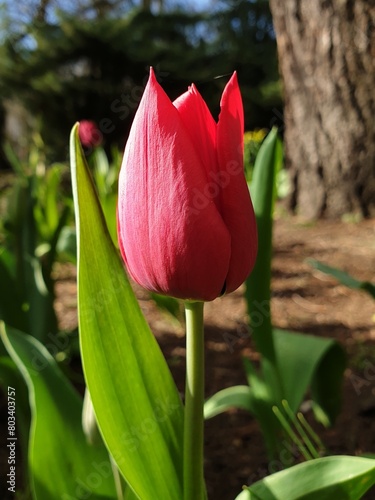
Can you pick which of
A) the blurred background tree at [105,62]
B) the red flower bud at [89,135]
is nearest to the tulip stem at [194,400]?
the red flower bud at [89,135]

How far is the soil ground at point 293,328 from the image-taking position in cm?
109

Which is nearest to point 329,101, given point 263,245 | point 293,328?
point 293,328

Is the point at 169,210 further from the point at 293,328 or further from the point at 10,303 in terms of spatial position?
the point at 293,328

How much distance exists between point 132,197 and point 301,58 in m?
2.72

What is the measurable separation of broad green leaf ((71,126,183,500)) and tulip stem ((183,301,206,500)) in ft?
0.13

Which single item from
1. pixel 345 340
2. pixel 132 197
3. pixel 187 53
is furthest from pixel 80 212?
pixel 187 53

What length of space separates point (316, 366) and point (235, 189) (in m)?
0.63

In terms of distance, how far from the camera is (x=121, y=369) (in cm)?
53

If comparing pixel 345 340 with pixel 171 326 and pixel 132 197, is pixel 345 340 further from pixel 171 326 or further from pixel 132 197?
pixel 132 197

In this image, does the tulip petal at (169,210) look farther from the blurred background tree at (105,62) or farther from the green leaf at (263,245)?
the blurred background tree at (105,62)

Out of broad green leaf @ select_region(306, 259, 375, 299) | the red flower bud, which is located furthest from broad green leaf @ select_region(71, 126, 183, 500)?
the red flower bud

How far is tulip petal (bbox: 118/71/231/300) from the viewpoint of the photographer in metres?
0.42

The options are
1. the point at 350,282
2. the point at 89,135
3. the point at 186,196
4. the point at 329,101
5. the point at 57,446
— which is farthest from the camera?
the point at 89,135

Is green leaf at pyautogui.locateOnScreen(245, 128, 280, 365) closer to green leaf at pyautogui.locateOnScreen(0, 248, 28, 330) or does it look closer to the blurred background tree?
green leaf at pyautogui.locateOnScreen(0, 248, 28, 330)
